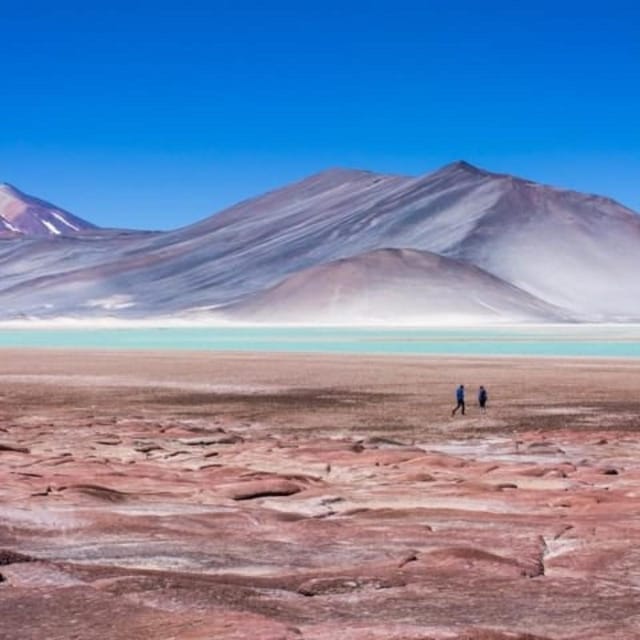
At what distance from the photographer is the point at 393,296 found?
146 meters

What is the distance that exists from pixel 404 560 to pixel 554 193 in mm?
191024

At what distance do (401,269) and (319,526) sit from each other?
5685 inches

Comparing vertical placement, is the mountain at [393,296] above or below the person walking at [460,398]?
above

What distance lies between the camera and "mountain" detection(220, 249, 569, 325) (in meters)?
140

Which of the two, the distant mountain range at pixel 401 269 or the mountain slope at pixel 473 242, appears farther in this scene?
the mountain slope at pixel 473 242

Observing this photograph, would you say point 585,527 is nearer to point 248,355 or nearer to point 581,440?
point 581,440

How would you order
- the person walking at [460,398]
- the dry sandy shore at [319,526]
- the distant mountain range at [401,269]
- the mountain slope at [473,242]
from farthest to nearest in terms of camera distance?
the mountain slope at [473,242], the distant mountain range at [401,269], the person walking at [460,398], the dry sandy shore at [319,526]

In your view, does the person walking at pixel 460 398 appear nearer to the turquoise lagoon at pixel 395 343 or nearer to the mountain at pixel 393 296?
the turquoise lagoon at pixel 395 343

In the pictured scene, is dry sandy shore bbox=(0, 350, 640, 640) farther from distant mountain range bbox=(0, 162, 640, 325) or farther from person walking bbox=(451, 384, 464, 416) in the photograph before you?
distant mountain range bbox=(0, 162, 640, 325)

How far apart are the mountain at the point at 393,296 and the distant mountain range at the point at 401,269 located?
0.22 m

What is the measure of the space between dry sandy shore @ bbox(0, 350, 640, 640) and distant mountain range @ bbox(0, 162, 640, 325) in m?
116

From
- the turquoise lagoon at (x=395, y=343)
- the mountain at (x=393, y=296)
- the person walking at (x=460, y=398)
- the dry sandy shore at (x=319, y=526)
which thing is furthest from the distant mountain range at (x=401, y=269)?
the dry sandy shore at (x=319, y=526)

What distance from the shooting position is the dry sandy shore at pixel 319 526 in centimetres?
702

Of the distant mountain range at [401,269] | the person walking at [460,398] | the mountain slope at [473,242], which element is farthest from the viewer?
the mountain slope at [473,242]
